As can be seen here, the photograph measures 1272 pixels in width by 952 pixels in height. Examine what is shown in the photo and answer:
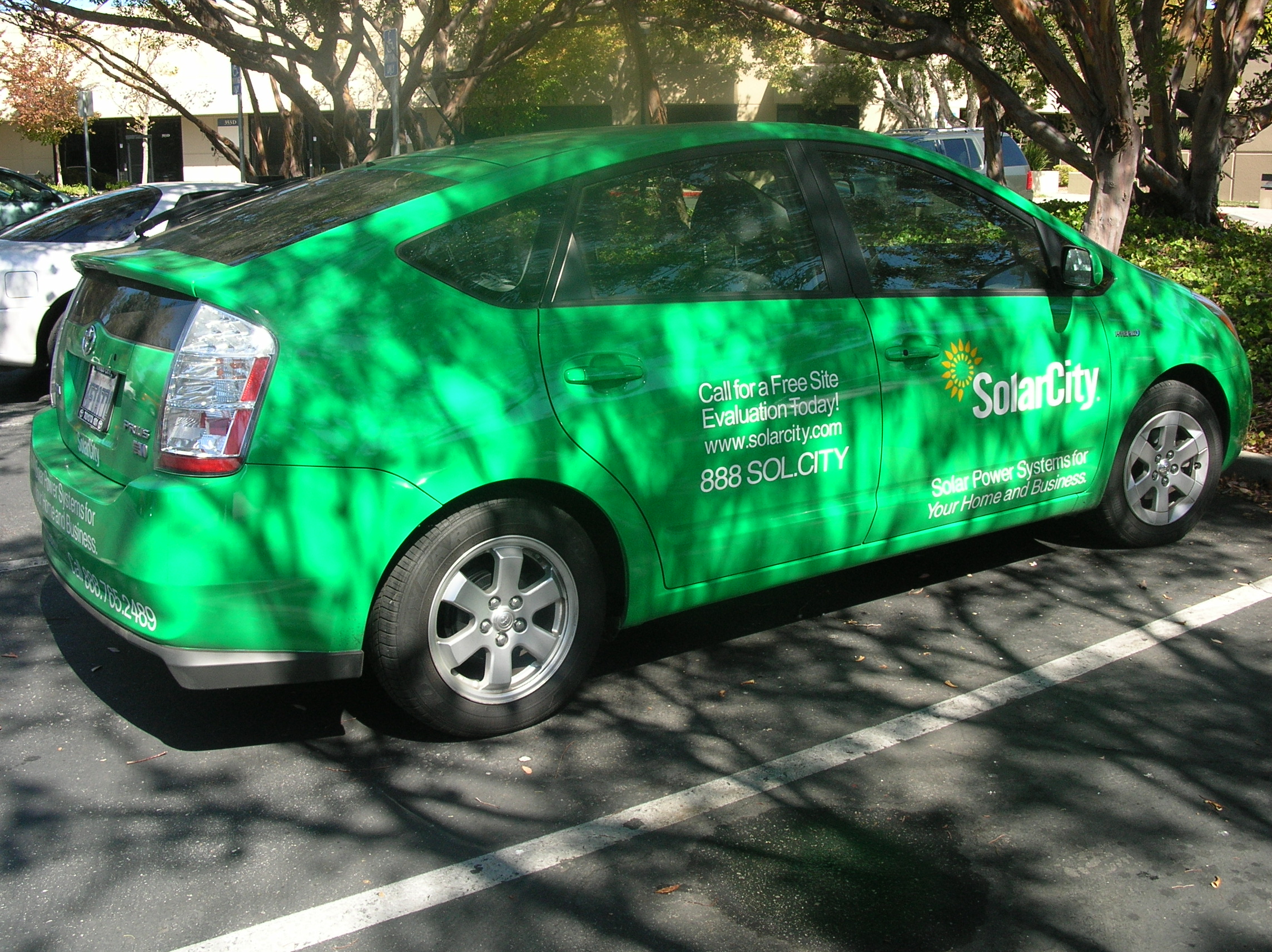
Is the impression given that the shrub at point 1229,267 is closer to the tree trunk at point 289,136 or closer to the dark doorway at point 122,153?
the tree trunk at point 289,136

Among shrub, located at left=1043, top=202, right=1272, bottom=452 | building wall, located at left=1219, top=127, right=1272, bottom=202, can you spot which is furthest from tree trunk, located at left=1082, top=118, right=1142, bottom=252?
Result: building wall, located at left=1219, top=127, right=1272, bottom=202

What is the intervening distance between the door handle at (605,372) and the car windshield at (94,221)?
22.1ft

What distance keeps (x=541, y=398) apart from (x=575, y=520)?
0.41 meters

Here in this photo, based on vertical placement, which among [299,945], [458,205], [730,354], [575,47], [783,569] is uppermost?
[575,47]

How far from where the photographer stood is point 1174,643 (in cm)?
448

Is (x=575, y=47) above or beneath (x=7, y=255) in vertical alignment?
above

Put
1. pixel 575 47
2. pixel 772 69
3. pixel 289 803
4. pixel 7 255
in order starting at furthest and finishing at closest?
pixel 772 69 < pixel 575 47 < pixel 7 255 < pixel 289 803

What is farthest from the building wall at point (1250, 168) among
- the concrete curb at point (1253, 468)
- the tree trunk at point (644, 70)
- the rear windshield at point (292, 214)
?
the rear windshield at point (292, 214)

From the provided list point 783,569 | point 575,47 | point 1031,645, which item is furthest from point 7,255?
point 575,47

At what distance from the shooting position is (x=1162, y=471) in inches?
209

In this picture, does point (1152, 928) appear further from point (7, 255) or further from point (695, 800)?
point (7, 255)

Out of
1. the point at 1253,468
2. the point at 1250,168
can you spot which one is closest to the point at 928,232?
the point at 1253,468

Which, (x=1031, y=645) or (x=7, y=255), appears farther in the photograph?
(x=7, y=255)

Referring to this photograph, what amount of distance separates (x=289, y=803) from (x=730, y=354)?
1846mm
